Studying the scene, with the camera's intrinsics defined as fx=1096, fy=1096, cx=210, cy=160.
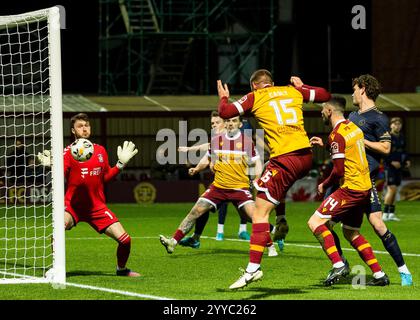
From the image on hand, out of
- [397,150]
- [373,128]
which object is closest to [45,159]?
[373,128]

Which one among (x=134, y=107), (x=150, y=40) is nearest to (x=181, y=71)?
(x=150, y=40)

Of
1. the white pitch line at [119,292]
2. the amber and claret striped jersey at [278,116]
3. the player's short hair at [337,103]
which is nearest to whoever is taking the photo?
the white pitch line at [119,292]

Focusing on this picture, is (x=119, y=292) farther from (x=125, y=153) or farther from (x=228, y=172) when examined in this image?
(x=228, y=172)

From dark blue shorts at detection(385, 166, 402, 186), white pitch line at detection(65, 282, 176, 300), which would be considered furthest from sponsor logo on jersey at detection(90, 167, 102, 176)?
dark blue shorts at detection(385, 166, 402, 186)

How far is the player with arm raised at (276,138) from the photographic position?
1148cm

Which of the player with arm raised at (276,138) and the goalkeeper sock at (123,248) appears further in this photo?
the goalkeeper sock at (123,248)

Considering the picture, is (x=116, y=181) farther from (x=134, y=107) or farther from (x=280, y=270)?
(x=280, y=270)

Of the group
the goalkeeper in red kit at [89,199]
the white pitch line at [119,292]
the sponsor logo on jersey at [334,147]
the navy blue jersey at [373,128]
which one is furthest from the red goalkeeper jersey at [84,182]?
the navy blue jersey at [373,128]

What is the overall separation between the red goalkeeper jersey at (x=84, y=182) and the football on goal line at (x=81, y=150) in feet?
0.21

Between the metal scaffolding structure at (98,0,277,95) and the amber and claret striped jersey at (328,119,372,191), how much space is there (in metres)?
24.2

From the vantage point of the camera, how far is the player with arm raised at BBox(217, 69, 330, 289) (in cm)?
1148

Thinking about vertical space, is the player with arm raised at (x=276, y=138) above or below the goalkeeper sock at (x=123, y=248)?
above

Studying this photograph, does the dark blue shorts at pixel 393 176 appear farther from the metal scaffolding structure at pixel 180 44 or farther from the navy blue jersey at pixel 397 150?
the metal scaffolding structure at pixel 180 44

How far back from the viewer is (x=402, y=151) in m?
24.6
